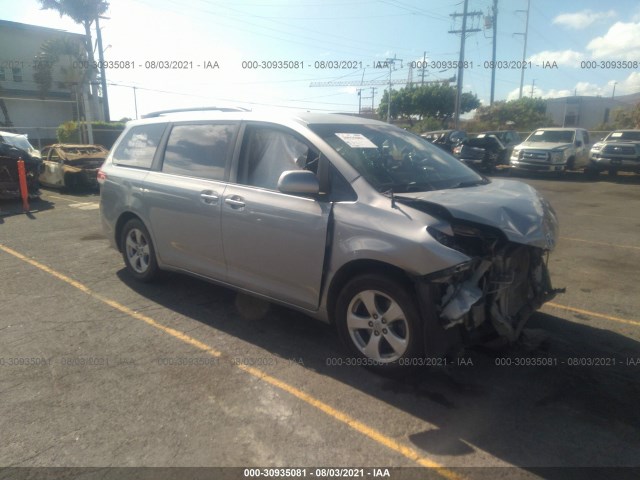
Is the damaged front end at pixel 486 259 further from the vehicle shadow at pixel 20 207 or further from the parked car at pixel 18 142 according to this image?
the parked car at pixel 18 142

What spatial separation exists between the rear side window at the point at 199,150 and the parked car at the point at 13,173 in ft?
28.3

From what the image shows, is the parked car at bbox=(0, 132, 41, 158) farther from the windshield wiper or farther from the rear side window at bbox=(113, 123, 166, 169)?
the windshield wiper

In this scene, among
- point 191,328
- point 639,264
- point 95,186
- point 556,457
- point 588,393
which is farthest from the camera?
point 95,186

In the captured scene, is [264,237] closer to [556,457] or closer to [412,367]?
[412,367]

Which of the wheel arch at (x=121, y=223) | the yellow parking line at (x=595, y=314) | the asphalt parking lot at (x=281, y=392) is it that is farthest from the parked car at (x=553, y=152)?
the wheel arch at (x=121, y=223)

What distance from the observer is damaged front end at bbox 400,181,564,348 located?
3051 millimetres

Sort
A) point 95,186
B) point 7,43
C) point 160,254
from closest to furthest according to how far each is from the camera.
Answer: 1. point 160,254
2. point 95,186
3. point 7,43

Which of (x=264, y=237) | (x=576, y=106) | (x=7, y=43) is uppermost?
(x=7, y=43)

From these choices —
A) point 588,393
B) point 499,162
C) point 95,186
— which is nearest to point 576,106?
point 499,162

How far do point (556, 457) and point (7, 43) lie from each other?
1747 inches

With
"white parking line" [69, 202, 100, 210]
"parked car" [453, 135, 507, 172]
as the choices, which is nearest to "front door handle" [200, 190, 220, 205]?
"white parking line" [69, 202, 100, 210]

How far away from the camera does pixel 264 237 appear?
3865 mm

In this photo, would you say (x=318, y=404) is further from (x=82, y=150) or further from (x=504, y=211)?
(x=82, y=150)

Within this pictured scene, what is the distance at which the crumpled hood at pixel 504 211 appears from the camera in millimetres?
3113
